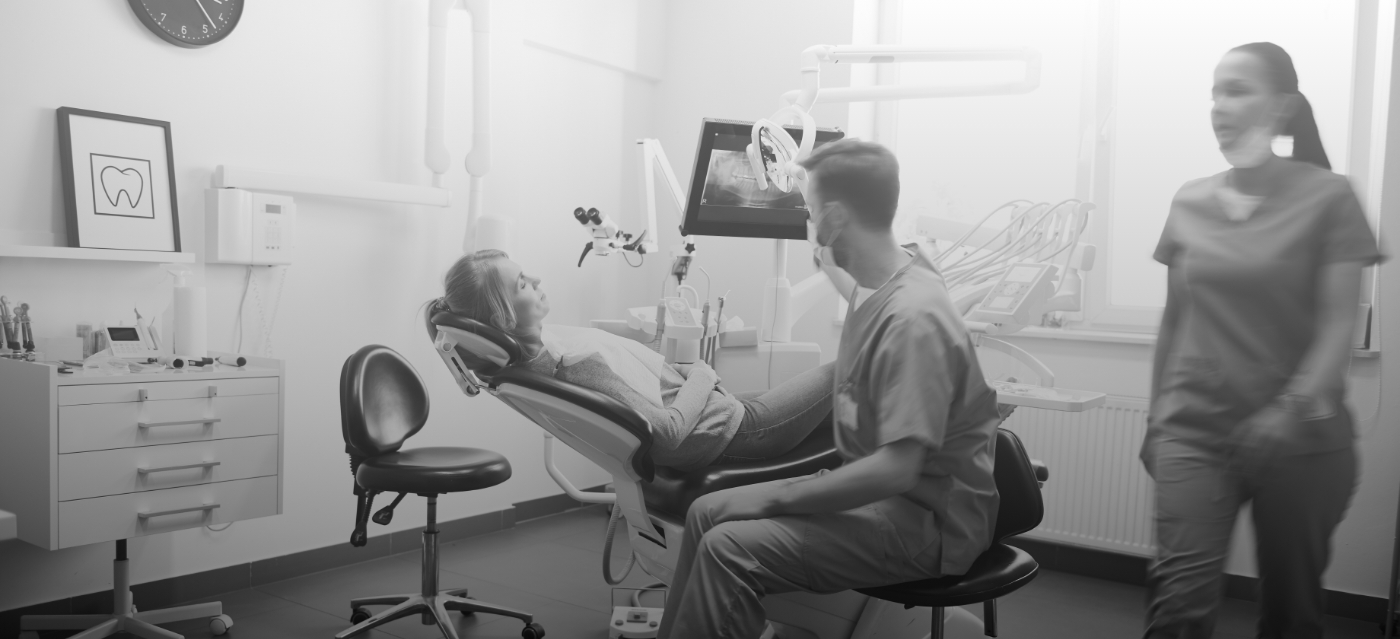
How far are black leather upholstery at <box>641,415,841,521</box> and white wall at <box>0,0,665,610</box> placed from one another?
1.51 m

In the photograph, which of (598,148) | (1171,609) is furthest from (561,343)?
(598,148)

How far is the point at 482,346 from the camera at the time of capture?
1995mm

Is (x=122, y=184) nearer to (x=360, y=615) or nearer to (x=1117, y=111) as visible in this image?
(x=360, y=615)

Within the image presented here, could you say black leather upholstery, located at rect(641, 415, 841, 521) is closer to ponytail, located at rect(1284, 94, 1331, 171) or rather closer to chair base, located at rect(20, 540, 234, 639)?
ponytail, located at rect(1284, 94, 1331, 171)

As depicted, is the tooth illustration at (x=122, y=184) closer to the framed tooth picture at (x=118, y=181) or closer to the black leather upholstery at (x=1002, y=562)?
the framed tooth picture at (x=118, y=181)

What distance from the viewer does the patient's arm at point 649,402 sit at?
2027mm

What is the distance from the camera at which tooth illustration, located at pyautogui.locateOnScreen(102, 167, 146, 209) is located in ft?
8.07

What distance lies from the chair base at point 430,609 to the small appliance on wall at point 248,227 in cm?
99

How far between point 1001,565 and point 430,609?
5.06 feet

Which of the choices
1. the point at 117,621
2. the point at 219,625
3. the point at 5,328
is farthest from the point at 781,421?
the point at 5,328

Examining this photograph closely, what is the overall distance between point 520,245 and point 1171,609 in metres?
2.72

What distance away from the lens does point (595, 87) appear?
396 centimetres

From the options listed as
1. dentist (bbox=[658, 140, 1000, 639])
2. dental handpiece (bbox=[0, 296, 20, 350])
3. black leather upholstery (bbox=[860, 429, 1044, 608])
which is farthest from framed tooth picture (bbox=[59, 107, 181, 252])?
black leather upholstery (bbox=[860, 429, 1044, 608])

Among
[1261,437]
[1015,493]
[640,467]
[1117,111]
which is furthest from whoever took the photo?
[1117,111]
